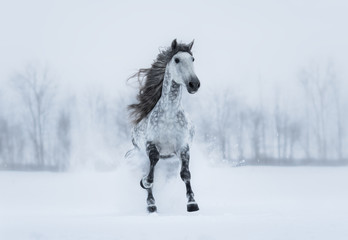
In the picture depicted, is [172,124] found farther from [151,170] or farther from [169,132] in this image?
[151,170]

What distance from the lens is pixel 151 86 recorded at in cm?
713

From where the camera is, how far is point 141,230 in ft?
15.6

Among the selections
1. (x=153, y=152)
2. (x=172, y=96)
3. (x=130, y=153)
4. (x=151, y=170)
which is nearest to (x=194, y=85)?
(x=172, y=96)

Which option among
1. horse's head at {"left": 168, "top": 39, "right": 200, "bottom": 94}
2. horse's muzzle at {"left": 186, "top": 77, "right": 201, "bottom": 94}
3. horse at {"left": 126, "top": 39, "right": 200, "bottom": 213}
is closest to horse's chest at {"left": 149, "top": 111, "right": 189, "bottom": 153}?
horse at {"left": 126, "top": 39, "right": 200, "bottom": 213}

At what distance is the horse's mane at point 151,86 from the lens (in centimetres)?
696

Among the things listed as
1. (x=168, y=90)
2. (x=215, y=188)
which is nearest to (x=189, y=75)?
(x=168, y=90)

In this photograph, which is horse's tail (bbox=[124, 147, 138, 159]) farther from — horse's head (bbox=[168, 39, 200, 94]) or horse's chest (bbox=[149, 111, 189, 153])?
horse's head (bbox=[168, 39, 200, 94])

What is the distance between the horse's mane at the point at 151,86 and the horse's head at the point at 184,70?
224 millimetres

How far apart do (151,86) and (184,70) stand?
109 cm

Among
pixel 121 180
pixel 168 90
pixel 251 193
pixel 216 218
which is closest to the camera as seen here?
pixel 216 218

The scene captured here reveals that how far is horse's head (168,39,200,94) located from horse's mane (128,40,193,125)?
224 mm

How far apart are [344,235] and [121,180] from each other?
421 centimetres

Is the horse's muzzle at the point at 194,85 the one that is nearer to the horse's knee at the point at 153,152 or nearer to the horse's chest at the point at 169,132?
the horse's chest at the point at 169,132

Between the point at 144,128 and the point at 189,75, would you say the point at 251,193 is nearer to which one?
the point at 144,128
